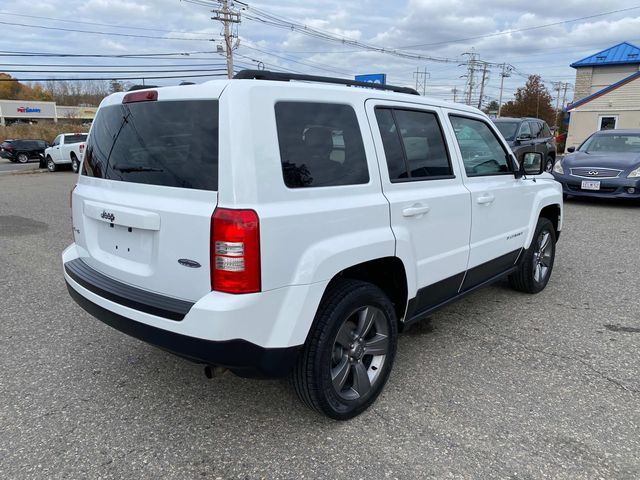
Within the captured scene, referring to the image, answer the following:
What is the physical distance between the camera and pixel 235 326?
2.21 meters

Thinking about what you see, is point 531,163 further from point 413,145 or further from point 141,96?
point 141,96

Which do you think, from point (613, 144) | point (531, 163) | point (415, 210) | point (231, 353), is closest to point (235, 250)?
point (231, 353)

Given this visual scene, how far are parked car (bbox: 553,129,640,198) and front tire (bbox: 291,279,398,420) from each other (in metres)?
8.80

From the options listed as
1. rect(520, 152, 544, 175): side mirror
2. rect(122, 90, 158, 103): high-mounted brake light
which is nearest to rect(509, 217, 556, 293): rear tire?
rect(520, 152, 544, 175): side mirror

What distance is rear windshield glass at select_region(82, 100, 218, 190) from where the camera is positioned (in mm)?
2303

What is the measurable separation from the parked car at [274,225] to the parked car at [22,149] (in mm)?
33621

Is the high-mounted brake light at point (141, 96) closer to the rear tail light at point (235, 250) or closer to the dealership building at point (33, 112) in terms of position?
the rear tail light at point (235, 250)

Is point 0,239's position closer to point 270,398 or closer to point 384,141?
point 270,398

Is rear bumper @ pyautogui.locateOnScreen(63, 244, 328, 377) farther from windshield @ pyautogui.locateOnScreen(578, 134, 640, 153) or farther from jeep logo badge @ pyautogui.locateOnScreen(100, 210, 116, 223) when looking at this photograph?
windshield @ pyautogui.locateOnScreen(578, 134, 640, 153)

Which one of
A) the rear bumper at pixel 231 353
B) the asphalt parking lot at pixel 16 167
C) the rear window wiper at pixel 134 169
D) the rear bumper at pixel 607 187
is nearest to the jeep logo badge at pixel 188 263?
the rear bumper at pixel 231 353

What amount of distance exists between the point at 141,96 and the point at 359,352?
1873 millimetres

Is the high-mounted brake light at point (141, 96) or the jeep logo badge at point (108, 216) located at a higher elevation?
the high-mounted brake light at point (141, 96)

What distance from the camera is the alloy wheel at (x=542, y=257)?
4.86 m

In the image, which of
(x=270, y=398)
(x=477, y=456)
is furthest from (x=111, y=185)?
(x=477, y=456)
